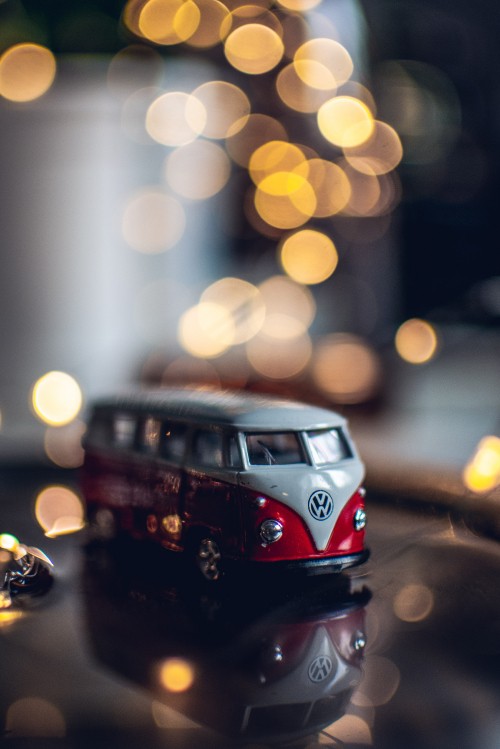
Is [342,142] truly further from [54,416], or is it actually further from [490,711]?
[490,711]

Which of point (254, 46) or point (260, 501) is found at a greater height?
point (254, 46)

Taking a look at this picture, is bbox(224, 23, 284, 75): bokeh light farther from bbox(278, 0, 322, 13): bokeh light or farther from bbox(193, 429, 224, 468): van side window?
bbox(193, 429, 224, 468): van side window

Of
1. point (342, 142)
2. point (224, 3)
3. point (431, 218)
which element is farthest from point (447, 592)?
point (431, 218)

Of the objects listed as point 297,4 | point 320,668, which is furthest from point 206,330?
point 320,668

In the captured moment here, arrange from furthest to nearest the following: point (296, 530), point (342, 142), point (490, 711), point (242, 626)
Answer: point (342, 142), point (296, 530), point (242, 626), point (490, 711)

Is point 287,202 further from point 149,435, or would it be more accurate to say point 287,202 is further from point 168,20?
point 149,435
